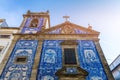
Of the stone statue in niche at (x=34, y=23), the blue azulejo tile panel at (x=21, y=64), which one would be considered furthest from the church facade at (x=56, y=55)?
the stone statue in niche at (x=34, y=23)

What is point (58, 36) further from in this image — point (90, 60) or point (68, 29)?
point (90, 60)

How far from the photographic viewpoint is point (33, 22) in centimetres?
1714

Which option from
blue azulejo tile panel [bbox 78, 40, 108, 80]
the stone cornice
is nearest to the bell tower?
the stone cornice

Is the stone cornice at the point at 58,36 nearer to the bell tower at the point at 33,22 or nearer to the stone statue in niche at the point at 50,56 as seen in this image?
the bell tower at the point at 33,22

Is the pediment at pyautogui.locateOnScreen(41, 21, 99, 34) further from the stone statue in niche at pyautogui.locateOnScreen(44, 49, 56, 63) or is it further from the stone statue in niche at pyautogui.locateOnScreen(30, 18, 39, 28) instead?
the stone statue in niche at pyautogui.locateOnScreen(44, 49, 56, 63)

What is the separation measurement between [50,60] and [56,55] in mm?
736

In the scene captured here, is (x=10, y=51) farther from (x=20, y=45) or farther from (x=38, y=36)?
(x=38, y=36)

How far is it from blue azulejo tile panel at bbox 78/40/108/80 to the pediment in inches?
66.4

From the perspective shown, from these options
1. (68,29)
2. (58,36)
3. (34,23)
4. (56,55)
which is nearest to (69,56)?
(56,55)

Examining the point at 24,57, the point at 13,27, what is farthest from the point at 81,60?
the point at 13,27

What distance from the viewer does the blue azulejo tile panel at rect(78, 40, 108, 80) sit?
1056cm

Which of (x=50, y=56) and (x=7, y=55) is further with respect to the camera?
(x=7, y=55)

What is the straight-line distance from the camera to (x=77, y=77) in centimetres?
1027

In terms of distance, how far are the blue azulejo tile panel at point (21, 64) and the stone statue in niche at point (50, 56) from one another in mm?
1099
